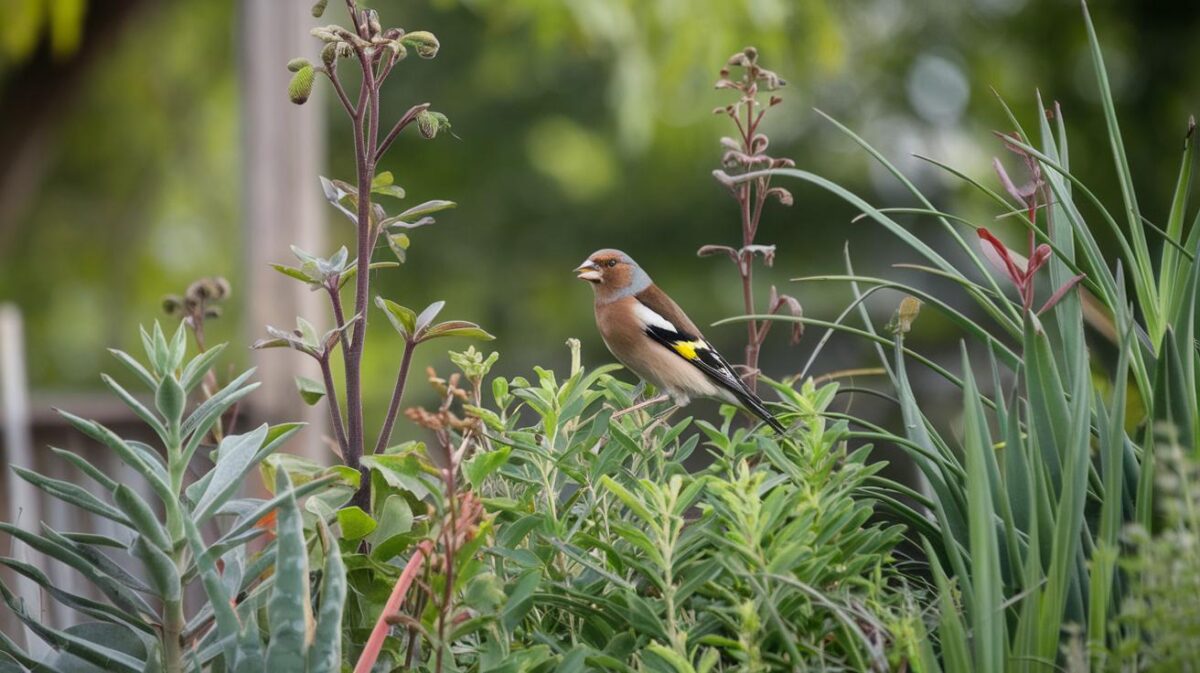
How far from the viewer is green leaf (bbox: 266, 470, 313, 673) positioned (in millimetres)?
1148

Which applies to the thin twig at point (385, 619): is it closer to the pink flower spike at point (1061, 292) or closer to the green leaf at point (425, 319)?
the green leaf at point (425, 319)

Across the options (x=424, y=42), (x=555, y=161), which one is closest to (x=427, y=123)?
(x=424, y=42)

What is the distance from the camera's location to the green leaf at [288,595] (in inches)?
45.2

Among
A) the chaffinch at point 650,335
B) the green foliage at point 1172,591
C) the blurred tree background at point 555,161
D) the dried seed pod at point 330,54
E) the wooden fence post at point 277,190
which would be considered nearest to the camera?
the green foliage at point 1172,591

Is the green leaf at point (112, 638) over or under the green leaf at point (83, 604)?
under

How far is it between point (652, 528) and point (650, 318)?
2.53 metres

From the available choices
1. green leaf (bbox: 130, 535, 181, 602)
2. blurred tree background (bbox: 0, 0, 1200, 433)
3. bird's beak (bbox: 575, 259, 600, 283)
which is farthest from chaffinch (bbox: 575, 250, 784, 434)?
blurred tree background (bbox: 0, 0, 1200, 433)

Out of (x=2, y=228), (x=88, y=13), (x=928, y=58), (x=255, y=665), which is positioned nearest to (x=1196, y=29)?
(x=928, y=58)

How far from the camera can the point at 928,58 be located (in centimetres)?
1463

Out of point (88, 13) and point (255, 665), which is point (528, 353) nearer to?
point (88, 13)

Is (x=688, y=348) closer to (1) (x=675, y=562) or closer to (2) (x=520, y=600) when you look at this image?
(1) (x=675, y=562)

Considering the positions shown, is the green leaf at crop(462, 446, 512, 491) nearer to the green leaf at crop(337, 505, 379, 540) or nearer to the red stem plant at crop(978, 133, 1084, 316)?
the green leaf at crop(337, 505, 379, 540)

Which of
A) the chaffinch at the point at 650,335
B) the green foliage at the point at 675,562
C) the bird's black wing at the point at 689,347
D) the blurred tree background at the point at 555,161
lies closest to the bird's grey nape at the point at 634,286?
the chaffinch at the point at 650,335

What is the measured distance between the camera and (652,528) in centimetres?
130
